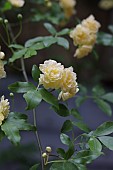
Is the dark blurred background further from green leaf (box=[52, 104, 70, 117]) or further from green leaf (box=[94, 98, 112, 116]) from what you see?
green leaf (box=[52, 104, 70, 117])

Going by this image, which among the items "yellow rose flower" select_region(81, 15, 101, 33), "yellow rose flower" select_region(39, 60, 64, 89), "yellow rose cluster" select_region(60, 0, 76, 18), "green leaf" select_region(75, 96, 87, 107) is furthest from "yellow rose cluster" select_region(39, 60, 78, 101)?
"yellow rose cluster" select_region(60, 0, 76, 18)

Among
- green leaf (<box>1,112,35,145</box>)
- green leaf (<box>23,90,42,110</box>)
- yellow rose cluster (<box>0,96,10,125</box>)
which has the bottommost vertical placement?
green leaf (<box>1,112,35,145</box>)

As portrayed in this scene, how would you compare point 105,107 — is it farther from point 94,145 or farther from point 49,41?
point 94,145

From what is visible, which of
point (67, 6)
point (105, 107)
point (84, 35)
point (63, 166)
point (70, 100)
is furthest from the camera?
point (70, 100)

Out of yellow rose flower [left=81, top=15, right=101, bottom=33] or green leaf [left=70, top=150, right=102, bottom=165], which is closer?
green leaf [left=70, top=150, right=102, bottom=165]

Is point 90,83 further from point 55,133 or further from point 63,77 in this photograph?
point 63,77

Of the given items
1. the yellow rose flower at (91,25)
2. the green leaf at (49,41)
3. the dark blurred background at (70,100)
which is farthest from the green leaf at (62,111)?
the dark blurred background at (70,100)

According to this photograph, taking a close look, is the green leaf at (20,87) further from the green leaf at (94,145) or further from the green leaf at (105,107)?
the green leaf at (105,107)

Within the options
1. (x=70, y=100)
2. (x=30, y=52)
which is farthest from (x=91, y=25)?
(x=70, y=100)
